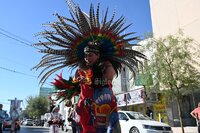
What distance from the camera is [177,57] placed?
1631cm

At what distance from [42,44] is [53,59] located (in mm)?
229

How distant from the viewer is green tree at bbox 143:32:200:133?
16.1 m

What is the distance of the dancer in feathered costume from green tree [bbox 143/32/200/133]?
13.5 metres

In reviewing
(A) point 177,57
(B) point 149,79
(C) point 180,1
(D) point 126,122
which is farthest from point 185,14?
(D) point 126,122

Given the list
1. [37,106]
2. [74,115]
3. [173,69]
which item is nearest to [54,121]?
[74,115]

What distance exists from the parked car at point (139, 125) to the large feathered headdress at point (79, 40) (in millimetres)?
8471

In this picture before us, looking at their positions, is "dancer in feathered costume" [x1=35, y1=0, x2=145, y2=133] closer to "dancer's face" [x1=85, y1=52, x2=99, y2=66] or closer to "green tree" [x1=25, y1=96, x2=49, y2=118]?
"dancer's face" [x1=85, y1=52, x2=99, y2=66]

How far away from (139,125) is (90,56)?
8822 millimetres

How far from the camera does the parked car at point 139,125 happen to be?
1085 centimetres

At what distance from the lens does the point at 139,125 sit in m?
11.0

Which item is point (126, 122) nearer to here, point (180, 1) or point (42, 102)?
point (180, 1)

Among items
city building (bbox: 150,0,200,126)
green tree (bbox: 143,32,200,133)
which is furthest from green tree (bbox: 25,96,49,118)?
green tree (bbox: 143,32,200,133)

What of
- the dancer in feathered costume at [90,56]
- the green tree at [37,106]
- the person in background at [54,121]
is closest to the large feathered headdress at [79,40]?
the dancer in feathered costume at [90,56]

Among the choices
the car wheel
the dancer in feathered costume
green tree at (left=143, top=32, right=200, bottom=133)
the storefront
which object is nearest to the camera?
the dancer in feathered costume
